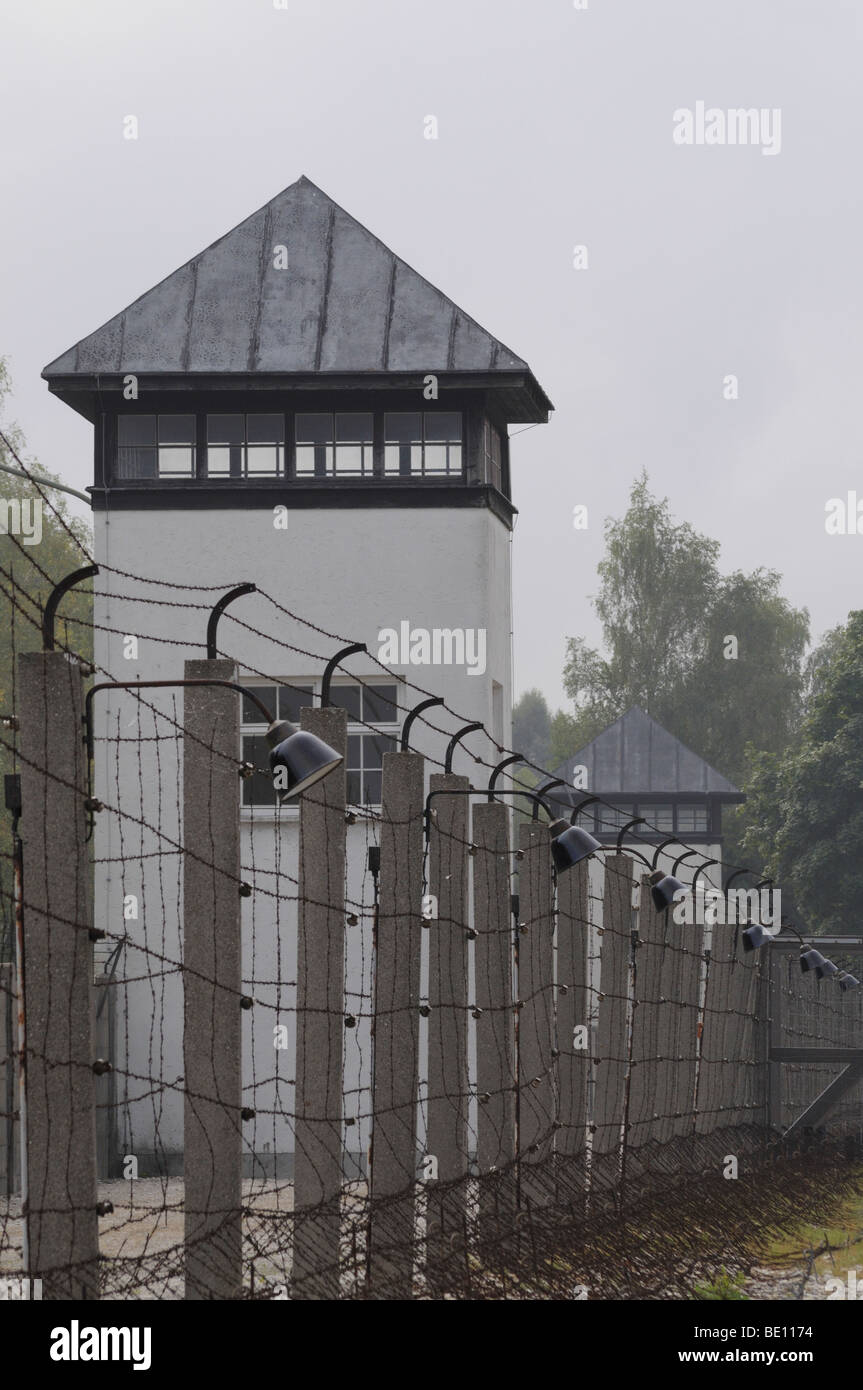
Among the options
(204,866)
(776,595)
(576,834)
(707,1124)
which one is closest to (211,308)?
(707,1124)

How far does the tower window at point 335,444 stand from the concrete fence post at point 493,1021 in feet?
35.9

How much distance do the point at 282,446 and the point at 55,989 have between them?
16.0 meters

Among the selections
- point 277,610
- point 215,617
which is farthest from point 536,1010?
point 277,610

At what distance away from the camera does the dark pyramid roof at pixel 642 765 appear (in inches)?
2082

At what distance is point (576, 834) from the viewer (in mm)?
10727

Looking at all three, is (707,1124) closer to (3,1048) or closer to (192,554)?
(3,1048)

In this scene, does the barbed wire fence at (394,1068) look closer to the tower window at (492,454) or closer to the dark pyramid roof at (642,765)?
the tower window at (492,454)

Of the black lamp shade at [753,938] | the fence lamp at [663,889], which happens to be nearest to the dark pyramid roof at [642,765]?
the black lamp shade at [753,938]

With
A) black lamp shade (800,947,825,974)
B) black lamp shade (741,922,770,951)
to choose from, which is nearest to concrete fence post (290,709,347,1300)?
black lamp shade (741,922,770,951)

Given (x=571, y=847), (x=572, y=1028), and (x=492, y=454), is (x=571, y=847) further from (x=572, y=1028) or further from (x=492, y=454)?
(x=492, y=454)

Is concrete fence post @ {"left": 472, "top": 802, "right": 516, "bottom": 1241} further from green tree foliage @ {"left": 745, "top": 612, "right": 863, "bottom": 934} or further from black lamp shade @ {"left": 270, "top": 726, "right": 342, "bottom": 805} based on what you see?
green tree foliage @ {"left": 745, "top": 612, "right": 863, "bottom": 934}

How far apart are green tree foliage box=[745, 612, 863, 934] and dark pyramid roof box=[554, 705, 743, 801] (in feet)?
4.51

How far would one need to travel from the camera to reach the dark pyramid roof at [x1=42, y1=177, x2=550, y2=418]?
21.5 metres
